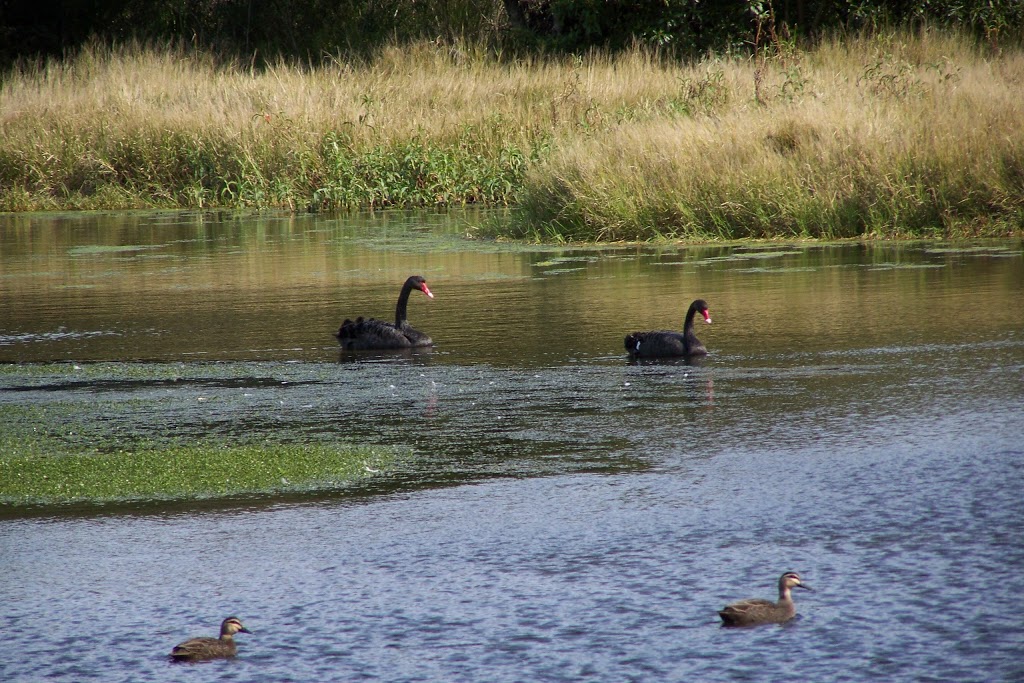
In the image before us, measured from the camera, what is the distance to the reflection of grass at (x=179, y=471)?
289 inches

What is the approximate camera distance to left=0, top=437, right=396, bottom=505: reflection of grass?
7.35m

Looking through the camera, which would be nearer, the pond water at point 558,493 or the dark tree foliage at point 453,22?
the pond water at point 558,493

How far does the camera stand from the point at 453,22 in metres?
35.1

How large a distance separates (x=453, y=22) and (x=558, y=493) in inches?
1149

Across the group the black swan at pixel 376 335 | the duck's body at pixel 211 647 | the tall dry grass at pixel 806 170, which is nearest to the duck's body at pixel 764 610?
the duck's body at pixel 211 647

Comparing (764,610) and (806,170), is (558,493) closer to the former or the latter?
(764,610)

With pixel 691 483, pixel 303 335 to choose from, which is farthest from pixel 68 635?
pixel 303 335

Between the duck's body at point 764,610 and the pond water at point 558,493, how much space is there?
51mm

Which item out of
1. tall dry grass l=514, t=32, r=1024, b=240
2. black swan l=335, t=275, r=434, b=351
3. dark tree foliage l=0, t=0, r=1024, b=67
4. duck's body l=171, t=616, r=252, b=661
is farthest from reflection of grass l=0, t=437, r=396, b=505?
dark tree foliage l=0, t=0, r=1024, b=67

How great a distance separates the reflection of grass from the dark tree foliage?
51.7 ft

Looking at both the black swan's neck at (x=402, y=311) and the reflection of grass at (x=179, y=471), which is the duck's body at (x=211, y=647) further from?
the black swan's neck at (x=402, y=311)

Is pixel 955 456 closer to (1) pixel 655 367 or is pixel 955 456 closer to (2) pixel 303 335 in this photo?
(1) pixel 655 367

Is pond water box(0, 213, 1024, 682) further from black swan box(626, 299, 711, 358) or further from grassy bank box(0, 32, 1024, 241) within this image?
grassy bank box(0, 32, 1024, 241)

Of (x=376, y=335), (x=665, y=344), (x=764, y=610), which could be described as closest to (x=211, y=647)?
(x=764, y=610)
